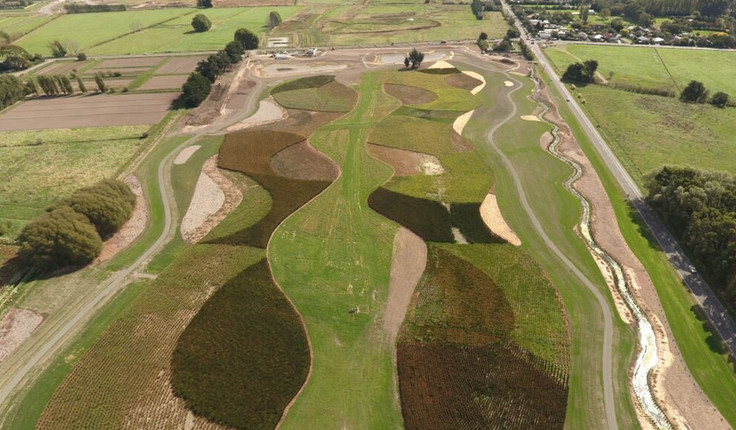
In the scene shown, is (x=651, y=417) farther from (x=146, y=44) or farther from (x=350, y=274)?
(x=146, y=44)

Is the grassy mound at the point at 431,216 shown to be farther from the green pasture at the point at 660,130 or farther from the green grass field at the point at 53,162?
the green grass field at the point at 53,162

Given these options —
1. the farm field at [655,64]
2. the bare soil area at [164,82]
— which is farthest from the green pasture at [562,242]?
the bare soil area at [164,82]

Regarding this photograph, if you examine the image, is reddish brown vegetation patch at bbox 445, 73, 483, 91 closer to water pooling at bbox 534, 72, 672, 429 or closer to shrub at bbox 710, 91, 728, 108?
water pooling at bbox 534, 72, 672, 429

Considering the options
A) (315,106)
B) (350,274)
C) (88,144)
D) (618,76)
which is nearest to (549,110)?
(618,76)

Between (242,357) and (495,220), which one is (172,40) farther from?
(242,357)

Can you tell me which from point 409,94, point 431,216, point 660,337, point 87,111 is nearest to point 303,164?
point 431,216

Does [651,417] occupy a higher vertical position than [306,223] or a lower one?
lower
